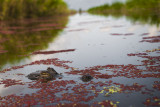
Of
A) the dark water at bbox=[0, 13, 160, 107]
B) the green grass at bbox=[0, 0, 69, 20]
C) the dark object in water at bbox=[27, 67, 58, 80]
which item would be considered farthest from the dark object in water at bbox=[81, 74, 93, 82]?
the green grass at bbox=[0, 0, 69, 20]

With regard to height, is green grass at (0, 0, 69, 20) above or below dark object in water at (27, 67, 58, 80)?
above

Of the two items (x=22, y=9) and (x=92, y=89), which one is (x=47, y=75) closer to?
(x=92, y=89)

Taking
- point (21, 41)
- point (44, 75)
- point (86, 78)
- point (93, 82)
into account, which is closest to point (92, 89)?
point (93, 82)

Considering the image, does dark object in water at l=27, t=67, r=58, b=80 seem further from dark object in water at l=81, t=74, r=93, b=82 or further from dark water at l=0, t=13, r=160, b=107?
dark object in water at l=81, t=74, r=93, b=82

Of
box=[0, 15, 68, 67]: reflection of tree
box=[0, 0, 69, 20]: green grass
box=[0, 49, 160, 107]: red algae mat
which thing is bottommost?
box=[0, 49, 160, 107]: red algae mat

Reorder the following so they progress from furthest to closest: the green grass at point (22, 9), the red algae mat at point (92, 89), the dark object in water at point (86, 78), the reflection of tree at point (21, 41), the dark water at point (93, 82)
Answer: the green grass at point (22, 9)
the reflection of tree at point (21, 41)
the dark object in water at point (86, 78)
the dark water at point (93, 82)
the red algae mat at point (92, 89)

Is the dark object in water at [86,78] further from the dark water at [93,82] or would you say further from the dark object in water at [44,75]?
the dark object in water at [44,75]

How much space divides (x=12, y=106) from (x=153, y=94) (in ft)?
37.5

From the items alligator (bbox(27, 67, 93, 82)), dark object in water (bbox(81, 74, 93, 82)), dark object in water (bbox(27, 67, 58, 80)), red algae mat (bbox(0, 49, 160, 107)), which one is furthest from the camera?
dark object in water (bbox(27, 67, 58, 80))

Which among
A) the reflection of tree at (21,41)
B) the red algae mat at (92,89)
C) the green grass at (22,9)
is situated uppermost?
the green grass at (22,9)

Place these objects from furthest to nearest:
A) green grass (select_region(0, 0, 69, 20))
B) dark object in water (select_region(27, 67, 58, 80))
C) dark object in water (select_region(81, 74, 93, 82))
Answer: green grass (select_region(0, 0, 69, 20)), dark object in water (select_region(27, 67, 58, 80)), dark object in water (select_region(81, 74, 93, 82))

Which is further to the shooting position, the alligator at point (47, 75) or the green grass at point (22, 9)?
the green grass at point (22, 9)

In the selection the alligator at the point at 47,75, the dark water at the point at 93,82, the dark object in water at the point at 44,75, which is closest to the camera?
the dark water at the point at 93,82

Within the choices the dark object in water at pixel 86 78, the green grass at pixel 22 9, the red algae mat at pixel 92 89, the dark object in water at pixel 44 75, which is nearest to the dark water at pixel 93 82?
the red algae mat at pixel 92 89
